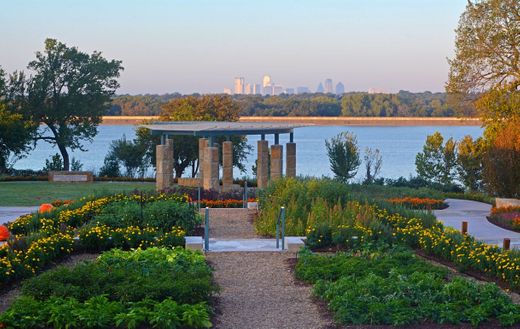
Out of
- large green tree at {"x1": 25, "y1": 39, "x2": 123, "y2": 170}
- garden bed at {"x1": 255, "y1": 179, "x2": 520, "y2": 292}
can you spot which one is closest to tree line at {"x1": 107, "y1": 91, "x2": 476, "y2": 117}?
large green tree at {"x1": 25, "y1": 39, "x2": 123, "y2": 170}

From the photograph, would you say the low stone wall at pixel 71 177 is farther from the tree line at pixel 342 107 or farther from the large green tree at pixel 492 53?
the tree line at pixel 342 107

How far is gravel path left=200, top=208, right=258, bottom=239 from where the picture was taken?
16469 millimetres

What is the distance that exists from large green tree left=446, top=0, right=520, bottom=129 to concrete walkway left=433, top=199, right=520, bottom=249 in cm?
636

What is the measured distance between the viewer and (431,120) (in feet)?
286

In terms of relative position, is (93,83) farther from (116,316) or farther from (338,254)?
(116,316)

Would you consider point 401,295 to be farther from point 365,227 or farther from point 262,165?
point 262,165

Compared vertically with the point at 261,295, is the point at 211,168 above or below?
above

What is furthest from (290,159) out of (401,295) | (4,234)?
(401,295)

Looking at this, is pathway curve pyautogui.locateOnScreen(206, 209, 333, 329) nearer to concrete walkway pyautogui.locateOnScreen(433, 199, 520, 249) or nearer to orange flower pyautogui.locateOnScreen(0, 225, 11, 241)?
A: orange flower pyautogui.locateOnScreen(0, 225, 11, 241)

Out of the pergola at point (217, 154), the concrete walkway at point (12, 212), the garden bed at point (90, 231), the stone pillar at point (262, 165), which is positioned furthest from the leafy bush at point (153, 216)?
the stone pillar at point (262, 165)

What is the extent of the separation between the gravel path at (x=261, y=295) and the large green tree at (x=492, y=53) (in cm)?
1971

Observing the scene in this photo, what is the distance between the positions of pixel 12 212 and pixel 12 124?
18.3 meters

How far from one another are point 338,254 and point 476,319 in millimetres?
3921

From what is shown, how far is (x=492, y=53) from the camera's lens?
31.5m
